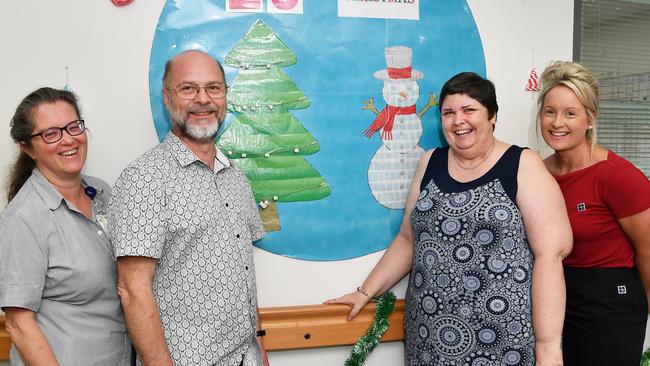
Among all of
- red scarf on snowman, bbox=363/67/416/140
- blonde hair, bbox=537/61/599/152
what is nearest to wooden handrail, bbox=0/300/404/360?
red scarf on snowman, bbox=363/67/416/140

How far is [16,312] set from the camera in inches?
46.1

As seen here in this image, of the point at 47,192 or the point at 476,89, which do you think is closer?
the point at 47,192

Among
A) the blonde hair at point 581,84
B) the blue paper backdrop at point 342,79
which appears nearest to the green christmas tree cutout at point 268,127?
the blue paper backdrop at point 342,79

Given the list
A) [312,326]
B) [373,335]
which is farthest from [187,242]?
[373,335]

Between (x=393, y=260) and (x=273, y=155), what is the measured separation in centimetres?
58

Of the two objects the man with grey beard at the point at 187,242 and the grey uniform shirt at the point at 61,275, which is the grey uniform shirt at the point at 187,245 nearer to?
the man with grey beard at the point at 187,242

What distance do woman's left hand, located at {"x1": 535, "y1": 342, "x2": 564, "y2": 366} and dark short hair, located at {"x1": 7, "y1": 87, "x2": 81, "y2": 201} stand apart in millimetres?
1489

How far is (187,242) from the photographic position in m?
1.30

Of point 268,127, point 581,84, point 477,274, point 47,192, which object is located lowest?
point 477,274

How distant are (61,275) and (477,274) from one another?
1.14m

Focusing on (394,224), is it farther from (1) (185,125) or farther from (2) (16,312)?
(2) (16,312)

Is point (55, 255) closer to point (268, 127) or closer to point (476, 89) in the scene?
point (268, 127)

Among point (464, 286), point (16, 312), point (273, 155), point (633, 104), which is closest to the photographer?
point (16, 312)

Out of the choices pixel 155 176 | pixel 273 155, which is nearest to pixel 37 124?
pixel 155 176
